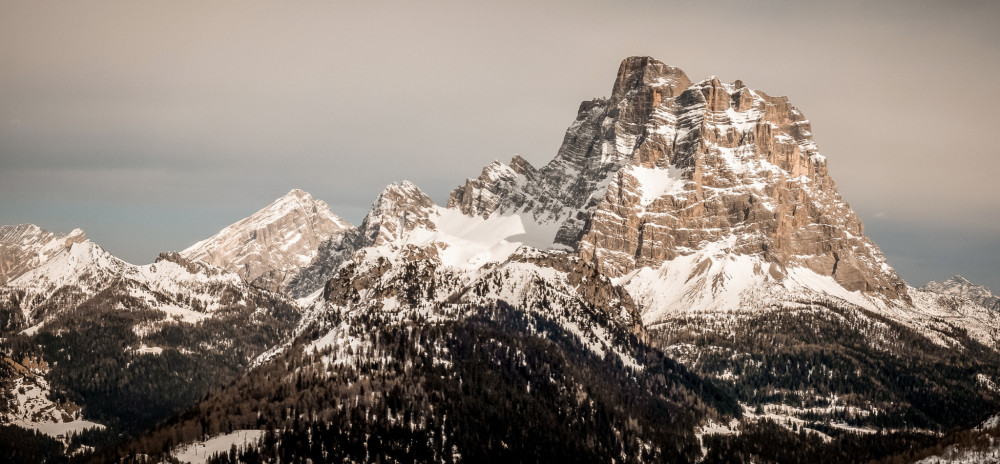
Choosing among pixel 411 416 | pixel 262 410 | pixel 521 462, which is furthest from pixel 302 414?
pixel 521 462

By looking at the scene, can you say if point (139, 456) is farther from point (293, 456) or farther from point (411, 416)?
point (411, 416)

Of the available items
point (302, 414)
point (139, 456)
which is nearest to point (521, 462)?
point (302, 414)

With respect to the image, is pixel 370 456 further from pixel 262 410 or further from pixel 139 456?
pixel 139 456

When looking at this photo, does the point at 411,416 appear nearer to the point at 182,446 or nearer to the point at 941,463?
the point at 182,446

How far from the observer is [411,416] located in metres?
197

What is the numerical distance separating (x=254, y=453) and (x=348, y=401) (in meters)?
26.7

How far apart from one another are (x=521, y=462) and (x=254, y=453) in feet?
189

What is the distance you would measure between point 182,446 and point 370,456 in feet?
128

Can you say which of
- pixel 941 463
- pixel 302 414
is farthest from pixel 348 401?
pixel 941 463

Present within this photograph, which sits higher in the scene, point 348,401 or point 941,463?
point 348,401

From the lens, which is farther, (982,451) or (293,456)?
(982,451)

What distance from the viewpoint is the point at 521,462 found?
198 meters

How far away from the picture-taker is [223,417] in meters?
196

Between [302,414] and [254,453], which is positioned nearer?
[254,453]
